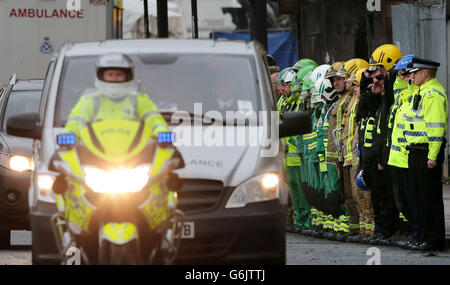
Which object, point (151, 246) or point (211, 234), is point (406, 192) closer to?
point (211, 234)

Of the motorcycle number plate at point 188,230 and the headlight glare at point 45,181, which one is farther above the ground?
the headlight glare at point 45,181

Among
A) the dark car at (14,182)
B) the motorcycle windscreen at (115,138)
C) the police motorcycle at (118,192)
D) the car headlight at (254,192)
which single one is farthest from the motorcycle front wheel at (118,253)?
the dark car at (14,182)

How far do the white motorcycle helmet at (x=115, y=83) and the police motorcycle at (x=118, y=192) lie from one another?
240 millimetres

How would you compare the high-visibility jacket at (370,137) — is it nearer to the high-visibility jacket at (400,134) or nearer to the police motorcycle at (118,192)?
the high-visibility jacket at (400,134)

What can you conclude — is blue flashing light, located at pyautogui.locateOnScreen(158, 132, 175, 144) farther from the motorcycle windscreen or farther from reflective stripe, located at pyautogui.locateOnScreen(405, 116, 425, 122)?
reflective stripe, located at pyautogui.locateOnScreen(405, 116, 425, 122)

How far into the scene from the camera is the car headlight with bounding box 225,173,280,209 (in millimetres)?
9750

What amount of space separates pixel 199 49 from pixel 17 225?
4.15 meters

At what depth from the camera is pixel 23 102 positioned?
636 inches

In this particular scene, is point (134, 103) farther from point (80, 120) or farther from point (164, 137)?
point (164, 137)

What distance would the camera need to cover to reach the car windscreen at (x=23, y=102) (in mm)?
16066

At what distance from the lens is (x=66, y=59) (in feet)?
35.6

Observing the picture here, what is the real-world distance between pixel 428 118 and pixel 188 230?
481 cm
